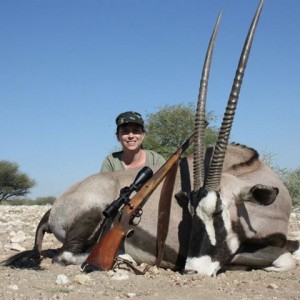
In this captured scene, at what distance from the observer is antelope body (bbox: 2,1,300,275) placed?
15.0ft

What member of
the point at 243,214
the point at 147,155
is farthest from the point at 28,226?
the point at 243,214

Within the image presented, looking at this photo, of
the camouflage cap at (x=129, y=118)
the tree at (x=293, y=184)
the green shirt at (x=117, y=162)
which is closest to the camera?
the camouflage cap at (x=129, y=118)

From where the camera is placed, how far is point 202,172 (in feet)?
16.2

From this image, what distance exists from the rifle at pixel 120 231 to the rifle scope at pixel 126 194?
5 cm

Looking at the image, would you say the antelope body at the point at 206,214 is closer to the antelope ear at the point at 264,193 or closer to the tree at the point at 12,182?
the antelope ear at the point at 264,193

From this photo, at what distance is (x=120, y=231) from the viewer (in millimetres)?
4734

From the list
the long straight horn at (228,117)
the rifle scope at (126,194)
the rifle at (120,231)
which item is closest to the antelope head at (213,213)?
the long straight horn at (228,117)

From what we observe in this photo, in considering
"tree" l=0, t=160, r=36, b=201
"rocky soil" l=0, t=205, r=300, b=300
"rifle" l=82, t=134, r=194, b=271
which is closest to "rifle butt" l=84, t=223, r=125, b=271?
"rifle" l=82, t=134, r=194, b=271

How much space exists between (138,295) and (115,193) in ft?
7.07

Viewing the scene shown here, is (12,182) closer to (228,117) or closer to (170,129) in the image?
(170,129)

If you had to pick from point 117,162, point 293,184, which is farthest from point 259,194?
point 293,184

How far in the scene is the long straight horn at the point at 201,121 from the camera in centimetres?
490

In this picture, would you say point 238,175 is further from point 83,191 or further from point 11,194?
point 11,194

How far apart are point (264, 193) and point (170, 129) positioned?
1290 centimetres
